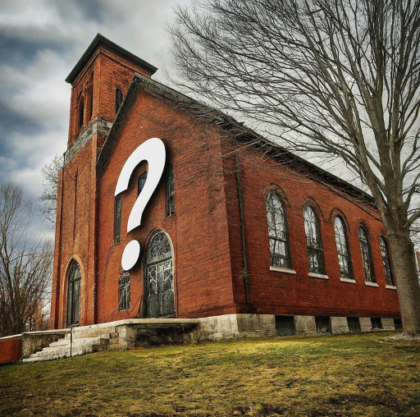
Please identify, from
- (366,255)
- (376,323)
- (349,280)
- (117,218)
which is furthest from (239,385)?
(366,255)

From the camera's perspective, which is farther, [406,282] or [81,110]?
[81,110]

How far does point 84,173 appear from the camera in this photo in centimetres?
1905

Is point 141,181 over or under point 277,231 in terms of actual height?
over

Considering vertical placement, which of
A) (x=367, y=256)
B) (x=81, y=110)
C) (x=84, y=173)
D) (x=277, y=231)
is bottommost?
(x=367, y=256)

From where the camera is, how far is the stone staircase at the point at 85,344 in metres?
9.33

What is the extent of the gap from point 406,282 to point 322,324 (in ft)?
20.9

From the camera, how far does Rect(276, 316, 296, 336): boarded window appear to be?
11.7 metres

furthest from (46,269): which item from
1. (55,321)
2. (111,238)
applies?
(111,238)

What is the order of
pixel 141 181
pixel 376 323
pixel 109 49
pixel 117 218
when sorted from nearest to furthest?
1. pixel 141 181
2. pixel 117 218
3. pixel 376 323
4. pixel 109 49

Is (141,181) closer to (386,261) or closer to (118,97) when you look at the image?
(118,97)

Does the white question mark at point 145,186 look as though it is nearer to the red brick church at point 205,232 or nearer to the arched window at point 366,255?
the red brick church at point 205,232

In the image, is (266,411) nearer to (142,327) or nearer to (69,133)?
(142,327)

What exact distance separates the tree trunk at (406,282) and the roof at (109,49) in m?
18.4

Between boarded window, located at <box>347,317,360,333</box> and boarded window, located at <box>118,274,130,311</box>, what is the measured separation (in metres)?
8.24
